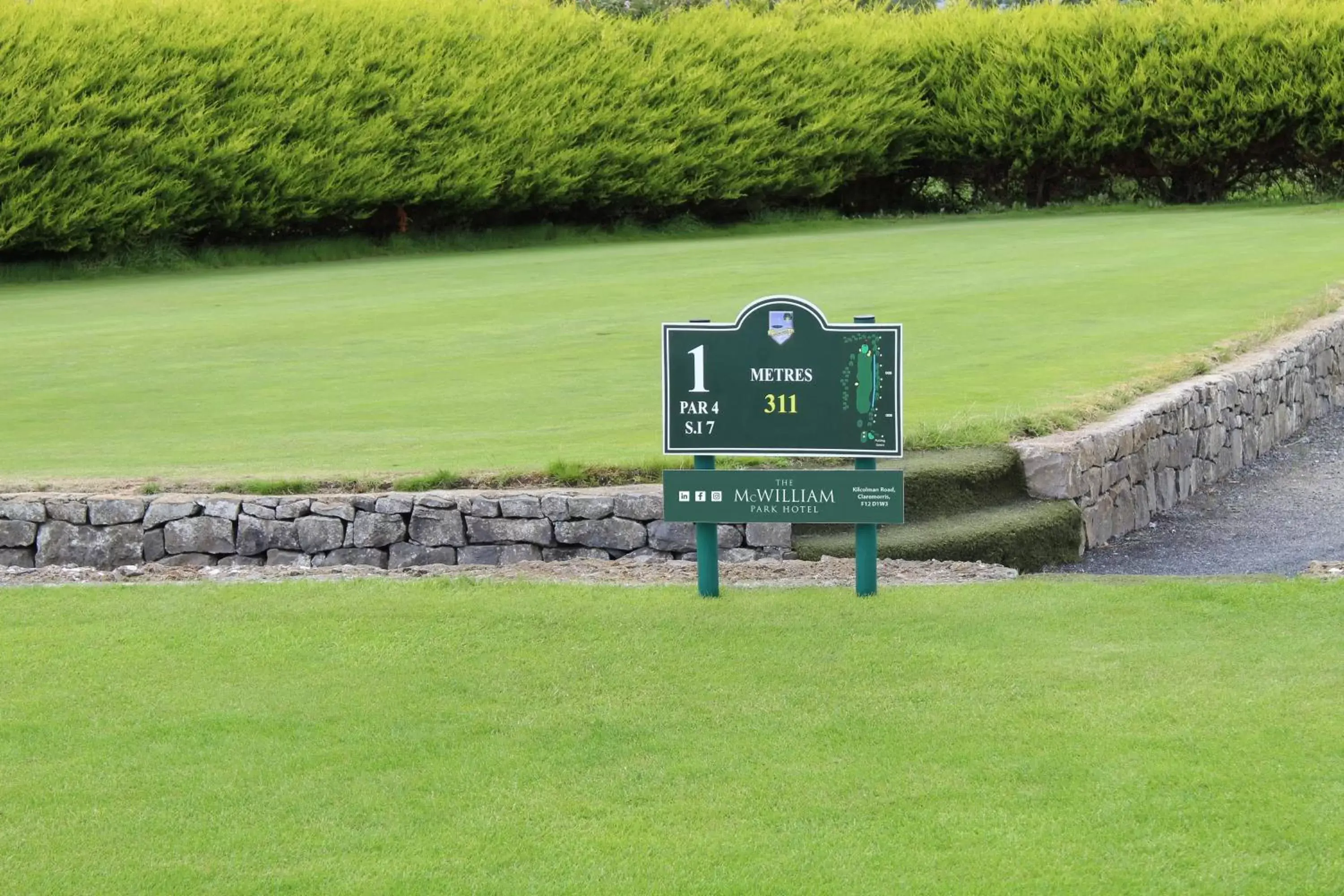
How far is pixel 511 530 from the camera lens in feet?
27.4

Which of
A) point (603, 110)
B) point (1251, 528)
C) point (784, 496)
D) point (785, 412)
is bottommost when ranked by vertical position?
point (1251, 528)

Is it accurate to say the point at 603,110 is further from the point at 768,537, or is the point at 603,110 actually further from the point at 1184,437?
the point at 768,537

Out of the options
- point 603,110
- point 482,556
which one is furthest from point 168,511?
point 603,110

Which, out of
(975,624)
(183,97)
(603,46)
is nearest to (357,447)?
(975,624)

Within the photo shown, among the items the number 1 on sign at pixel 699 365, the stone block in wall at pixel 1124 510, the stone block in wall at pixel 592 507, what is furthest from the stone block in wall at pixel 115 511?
the stone block in wall at pixel 1124 510

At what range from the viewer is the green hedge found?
22.9m

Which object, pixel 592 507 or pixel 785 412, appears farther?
pixel 592 507

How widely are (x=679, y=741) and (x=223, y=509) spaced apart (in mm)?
3941

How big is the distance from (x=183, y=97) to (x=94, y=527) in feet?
53.5

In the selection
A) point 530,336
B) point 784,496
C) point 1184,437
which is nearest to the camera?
point 784,496

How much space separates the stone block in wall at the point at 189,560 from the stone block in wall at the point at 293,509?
41 centimetres

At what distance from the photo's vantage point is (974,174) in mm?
32219

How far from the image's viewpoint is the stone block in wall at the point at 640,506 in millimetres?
8281

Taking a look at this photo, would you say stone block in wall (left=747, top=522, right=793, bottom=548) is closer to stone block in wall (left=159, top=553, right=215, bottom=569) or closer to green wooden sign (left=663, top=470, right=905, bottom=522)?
green wooden sign (left=663, top=470, right=905, bottom=522)
